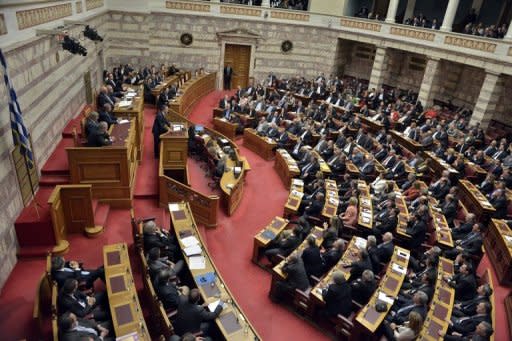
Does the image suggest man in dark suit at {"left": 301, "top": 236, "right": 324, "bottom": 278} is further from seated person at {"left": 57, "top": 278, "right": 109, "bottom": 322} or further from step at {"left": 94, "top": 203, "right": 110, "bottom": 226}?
step at {"left": 94, "top": 203, "right": 110, "bottom": 226}

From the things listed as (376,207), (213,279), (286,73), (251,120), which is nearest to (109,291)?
(213,279)

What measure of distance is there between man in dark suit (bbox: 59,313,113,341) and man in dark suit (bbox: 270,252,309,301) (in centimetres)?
324

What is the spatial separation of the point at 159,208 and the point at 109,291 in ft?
11.4

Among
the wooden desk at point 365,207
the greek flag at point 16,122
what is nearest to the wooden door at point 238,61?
the wooden desk at point 365,207

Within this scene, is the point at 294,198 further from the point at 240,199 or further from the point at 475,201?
the point at 475,201

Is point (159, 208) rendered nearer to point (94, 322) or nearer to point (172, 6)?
point (94, 322)

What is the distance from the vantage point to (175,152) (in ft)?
34.0

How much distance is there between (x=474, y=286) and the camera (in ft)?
23.4

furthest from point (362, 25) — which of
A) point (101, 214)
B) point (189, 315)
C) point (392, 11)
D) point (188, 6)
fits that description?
point (189, 315)

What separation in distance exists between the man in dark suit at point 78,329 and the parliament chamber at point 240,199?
0.9 inches

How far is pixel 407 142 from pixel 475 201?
4.32 m

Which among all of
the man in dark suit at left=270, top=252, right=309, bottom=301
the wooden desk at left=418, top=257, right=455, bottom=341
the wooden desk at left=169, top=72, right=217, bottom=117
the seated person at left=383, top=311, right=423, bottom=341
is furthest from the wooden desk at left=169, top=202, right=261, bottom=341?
the wooden desk at left=169, top=72, right=217, bottom=117

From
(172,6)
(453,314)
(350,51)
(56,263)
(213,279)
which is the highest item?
(172,6)

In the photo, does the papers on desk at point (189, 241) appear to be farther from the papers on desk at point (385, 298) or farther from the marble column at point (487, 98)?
the marble column at point (487, 98)
